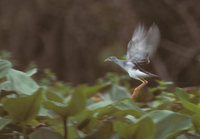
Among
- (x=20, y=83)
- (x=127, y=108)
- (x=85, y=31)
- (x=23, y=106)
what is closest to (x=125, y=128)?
(x=127, y=108)

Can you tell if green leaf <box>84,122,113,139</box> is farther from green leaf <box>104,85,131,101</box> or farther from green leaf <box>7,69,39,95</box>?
green leaf <box>104,85,131,101</box>

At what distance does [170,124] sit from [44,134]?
1.15 feet

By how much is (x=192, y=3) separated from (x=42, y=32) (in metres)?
2.99

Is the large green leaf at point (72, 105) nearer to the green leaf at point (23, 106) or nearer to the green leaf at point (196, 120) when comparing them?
the green leaf at point (23, 106)

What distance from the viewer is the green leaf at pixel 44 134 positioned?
1089 mm

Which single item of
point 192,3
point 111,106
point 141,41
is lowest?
point 111,106

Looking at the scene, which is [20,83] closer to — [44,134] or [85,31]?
[44,134]

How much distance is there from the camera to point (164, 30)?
8008 mm

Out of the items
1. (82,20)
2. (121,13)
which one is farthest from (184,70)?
(82,20)

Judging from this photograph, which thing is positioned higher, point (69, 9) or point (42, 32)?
point (69, 9)

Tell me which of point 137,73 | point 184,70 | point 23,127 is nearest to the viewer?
point 23,127

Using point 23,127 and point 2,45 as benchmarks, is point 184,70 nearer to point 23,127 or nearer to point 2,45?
point 2,45

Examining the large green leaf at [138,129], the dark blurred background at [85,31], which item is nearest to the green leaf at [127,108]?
the large green leaf at [138,129]

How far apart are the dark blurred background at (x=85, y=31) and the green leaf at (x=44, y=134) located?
243 inches
